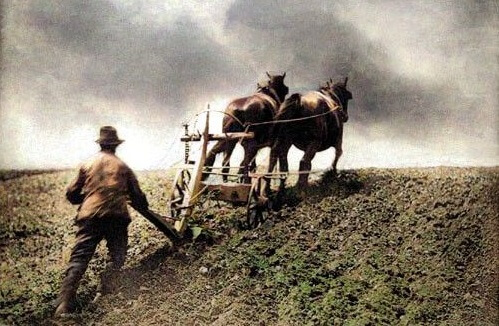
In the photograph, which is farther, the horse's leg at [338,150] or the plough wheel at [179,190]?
the horse's leg at [338,150]

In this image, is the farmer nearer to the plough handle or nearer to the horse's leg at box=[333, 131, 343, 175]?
the plough handle

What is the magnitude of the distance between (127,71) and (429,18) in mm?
2150

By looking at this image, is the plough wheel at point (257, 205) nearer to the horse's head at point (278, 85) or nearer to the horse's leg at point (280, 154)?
the horse's leg at point (280, 154)

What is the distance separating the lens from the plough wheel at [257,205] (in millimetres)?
4848

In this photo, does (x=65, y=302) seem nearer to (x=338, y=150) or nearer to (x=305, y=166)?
(x=305, y=166)

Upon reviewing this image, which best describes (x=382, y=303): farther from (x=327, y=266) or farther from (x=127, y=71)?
(x=127, y=71)

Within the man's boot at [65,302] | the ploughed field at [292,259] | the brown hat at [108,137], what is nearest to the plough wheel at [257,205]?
the ploughed field at [292,259]

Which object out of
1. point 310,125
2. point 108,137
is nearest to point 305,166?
point 310,125

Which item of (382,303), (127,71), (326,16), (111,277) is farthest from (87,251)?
(326,16)

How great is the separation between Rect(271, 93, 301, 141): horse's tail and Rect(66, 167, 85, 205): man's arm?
148cm

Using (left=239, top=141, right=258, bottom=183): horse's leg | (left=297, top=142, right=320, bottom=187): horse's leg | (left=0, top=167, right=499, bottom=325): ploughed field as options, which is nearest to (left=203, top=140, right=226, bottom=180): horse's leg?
(left=239, top=141, right=258, bottom=183): horse's leg

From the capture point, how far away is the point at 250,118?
509 cm

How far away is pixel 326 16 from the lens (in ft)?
16.0

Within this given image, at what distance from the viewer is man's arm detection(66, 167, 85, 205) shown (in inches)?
173
